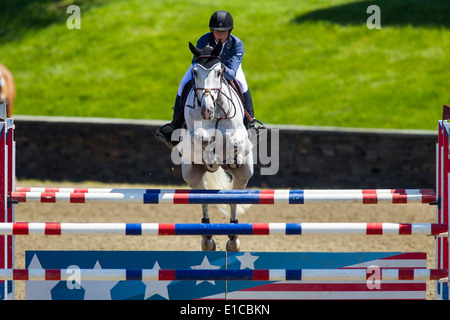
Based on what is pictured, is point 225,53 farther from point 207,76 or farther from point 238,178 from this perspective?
point 238,178

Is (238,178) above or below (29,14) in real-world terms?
below

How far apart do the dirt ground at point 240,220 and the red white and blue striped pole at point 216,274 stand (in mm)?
2561

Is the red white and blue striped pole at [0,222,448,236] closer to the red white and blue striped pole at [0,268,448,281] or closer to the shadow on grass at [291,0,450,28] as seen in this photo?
the red white and blue striped pole at [0,268,448,281]

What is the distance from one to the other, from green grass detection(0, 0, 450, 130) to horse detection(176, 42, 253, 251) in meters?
8.62

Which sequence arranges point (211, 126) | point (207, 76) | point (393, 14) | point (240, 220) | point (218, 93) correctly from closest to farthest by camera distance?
1. point (207, 76)
2. point (218, 93)
3. point (211, 126)
4. point (240, 220)
5. point (393, 14)

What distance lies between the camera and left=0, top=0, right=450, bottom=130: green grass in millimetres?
14938

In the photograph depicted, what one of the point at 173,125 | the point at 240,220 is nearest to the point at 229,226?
the point at 173,125

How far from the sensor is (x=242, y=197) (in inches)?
196

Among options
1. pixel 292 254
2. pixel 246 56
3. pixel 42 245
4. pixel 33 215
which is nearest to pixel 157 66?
pixel 246 56

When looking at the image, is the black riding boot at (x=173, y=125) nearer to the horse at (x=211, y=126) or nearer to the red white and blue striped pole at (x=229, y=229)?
the horse at (x=211, y=126)

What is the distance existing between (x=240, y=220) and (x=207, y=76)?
195 inches

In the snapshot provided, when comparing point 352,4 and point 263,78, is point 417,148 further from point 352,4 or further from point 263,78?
point 352,4

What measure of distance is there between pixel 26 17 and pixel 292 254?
16896 mm

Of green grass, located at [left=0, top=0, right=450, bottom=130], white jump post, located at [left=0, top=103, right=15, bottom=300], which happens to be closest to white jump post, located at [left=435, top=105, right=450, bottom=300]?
white jump post, located at [left=0, top=103, right=15, bottom=300]
